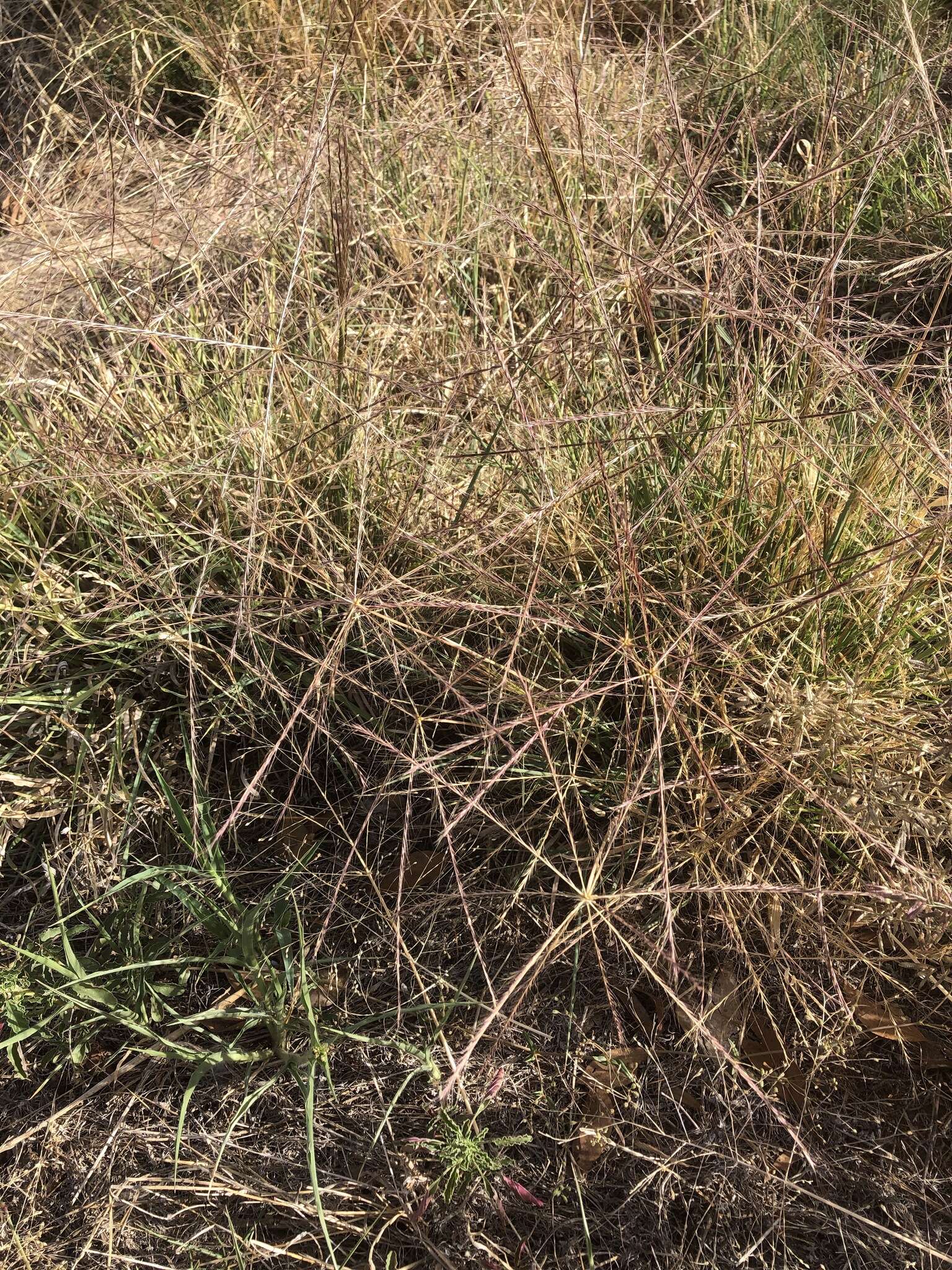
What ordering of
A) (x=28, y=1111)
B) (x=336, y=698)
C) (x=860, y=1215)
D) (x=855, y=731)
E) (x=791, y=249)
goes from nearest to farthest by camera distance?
1. (x=860, y=1215)
2. (x=855, y=731)
3. (x=28, y=1111)
4. (x=336, y=698)
5. (x=791, y=249)

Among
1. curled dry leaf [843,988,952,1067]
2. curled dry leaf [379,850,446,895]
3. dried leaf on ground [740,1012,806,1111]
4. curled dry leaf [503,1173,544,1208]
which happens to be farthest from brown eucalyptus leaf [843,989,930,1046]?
curled dry leaf [379,850,446,895]

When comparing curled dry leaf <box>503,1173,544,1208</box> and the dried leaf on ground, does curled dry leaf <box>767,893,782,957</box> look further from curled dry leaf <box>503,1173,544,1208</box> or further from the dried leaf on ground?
curled dry leaf <box>503,1173,544,1208</box>

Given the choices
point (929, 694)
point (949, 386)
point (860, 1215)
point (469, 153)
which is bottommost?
point (860, 1215)

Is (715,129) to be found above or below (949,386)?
above

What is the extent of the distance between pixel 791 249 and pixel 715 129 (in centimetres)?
66

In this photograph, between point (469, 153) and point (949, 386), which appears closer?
point (949, 386)

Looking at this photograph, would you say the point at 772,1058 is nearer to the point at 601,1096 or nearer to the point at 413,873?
the point at 601,1096

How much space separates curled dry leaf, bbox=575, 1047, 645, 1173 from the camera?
130 centimetres

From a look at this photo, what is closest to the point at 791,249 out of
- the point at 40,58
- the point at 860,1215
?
the point at 860,1215

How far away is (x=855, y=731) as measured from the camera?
1.34m

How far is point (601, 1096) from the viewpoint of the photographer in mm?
1329

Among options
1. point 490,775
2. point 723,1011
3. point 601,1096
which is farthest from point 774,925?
point 490,775

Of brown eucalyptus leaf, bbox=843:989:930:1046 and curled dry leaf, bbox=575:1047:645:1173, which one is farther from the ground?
brown eucalyptus leaf, bbox=843:989:930:1046

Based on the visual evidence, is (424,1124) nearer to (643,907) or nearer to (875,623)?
(643,907)
